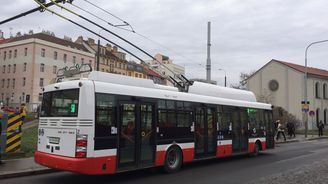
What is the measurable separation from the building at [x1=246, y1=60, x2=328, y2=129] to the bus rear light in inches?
2126

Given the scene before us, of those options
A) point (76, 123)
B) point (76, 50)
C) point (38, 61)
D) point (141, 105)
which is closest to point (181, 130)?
point (141, 105)

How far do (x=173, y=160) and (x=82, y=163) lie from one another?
3.92 m

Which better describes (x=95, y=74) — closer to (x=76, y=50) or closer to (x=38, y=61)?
(x=38, y=61)

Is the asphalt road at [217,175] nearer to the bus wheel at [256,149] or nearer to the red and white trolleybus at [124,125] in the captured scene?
the red and white trolleybus at [124,125]

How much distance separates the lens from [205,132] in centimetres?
1407

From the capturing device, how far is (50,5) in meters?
13.5

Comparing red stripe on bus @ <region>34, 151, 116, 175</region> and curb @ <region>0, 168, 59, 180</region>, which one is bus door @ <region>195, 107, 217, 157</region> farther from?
curb @ <region>0, 168, 59, 180</region>

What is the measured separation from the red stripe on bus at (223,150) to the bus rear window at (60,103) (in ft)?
21.5

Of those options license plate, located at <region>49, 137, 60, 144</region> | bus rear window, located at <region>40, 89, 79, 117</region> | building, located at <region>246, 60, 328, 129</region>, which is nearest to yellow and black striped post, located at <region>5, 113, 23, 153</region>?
bus rear window, located at <region>40, 89, 79, 117</region>

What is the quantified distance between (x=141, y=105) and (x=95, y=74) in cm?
169

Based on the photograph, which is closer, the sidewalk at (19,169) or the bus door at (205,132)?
the sidewalk at (19,169)

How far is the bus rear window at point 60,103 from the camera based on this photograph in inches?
396

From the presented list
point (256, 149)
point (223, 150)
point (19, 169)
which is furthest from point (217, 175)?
point (256, 149)

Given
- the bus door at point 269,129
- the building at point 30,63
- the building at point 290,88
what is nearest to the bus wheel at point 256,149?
the bus door at point 269,129
